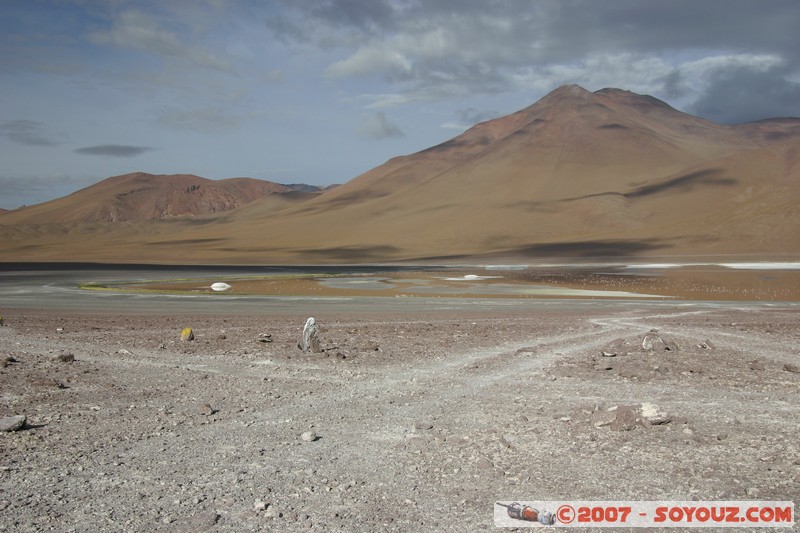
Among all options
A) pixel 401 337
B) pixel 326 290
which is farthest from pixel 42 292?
pixel 401 337

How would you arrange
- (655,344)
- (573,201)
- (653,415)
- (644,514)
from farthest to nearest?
(573,201) < (655,344) < (653,415) < (644,514)

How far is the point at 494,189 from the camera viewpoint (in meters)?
155

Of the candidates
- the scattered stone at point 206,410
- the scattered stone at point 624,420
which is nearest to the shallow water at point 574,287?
the scattered stone at point 624,420

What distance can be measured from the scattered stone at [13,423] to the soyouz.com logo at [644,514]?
567 centimetres

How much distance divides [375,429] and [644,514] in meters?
3.60

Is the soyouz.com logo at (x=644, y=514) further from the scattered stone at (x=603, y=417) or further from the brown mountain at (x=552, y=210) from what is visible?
the brown mountain at (x=552, y=210)

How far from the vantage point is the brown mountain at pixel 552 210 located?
96956 millimetres

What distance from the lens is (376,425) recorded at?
902 centimetres

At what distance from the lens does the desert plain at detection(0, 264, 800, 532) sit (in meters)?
6.35

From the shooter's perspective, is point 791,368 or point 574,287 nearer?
point 791,368

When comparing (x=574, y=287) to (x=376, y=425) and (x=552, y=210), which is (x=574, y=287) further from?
(x=552, y=210)

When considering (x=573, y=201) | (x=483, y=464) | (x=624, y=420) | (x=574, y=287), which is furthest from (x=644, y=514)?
(x=573, y=201)

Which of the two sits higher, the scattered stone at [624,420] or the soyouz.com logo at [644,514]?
the scattered stone at [624,420]

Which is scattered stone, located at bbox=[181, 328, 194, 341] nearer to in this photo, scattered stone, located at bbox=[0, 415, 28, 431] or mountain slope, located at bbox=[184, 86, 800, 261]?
scattered stone, located at bbox=[0, 415, 28, 431]
